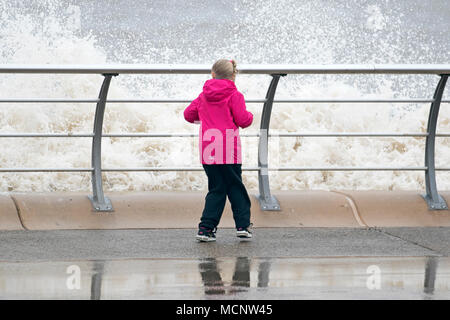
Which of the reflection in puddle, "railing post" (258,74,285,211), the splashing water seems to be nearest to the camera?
the reflection in puddle

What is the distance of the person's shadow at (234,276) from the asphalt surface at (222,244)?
0.96ft

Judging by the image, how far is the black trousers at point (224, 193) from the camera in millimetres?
A: 5922

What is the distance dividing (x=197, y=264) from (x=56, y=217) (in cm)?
195

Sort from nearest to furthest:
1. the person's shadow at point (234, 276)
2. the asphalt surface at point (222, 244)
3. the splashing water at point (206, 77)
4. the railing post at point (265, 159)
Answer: the person's shadow at point (234, 276) < the asphalt surface at point (222, 244) < the railing post at point (265, 159) < the splashing water at point (206, 77)

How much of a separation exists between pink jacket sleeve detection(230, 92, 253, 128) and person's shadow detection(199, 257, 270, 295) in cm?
111

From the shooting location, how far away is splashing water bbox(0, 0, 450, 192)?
11.8 metres

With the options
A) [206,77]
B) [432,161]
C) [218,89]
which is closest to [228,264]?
[218,89]

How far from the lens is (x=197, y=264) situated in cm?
489

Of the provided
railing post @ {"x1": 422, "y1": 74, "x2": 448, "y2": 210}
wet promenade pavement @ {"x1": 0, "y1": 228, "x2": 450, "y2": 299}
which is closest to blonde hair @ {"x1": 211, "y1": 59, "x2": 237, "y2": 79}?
wet promenade pavement @ {"x1": 0, "y1": 228, "x2": 450, "y2": 299}

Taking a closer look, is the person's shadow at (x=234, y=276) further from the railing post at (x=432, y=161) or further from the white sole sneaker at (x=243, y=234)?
the railing post at (x=432, y=161)

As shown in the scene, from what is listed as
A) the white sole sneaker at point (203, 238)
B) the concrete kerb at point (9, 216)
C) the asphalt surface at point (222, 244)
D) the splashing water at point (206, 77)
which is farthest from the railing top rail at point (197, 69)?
the splashing water at point (206, 77)

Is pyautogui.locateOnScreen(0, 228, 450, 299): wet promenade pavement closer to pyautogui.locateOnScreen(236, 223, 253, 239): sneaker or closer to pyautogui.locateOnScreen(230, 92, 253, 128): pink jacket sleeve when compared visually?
pyautogui.locateOnScreen(236, 223, 253, 239): sneaker
